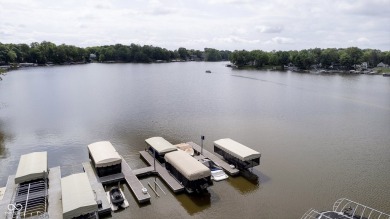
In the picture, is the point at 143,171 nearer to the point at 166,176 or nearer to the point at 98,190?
the point at 166,176

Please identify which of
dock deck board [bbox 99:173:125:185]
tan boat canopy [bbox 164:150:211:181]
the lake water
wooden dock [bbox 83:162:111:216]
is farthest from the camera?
dock deck board [bbox 99:173:125:185]

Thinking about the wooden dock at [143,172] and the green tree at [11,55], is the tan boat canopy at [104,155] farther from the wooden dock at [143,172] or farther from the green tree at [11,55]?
the green tree at [11,55]

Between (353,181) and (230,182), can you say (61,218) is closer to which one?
(230,182)

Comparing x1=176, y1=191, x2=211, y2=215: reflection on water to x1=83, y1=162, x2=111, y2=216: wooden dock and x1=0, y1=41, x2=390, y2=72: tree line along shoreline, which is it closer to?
x1=83, y1=162, x2=111, y2=216: wooden dock

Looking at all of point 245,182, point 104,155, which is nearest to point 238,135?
point 245,182

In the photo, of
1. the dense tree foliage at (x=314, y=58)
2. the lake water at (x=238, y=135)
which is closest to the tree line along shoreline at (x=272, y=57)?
the dense tree foliage at (x=314, y=58)

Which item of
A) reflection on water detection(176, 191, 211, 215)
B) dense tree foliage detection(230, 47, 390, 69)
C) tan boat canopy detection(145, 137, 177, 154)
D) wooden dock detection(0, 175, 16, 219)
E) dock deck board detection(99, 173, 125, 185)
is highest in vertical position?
dense tree foliage detection(230, 47, 390, 69)

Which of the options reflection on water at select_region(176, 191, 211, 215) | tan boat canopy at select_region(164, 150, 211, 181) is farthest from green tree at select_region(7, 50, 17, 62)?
reflection on water at select_region(176, 191, 211, 215)
